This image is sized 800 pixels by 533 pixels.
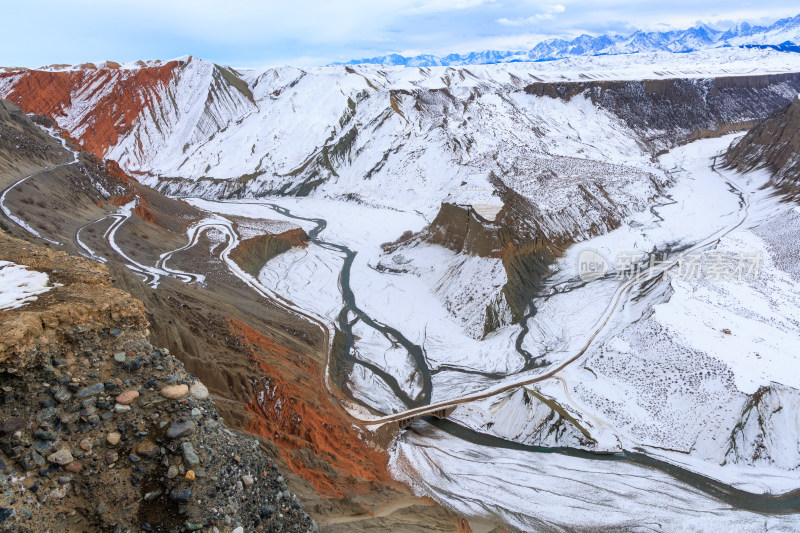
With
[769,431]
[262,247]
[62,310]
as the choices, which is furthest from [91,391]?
[262,247]

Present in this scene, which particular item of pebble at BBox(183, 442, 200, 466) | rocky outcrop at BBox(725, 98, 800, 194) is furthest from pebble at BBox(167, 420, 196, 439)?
rocky outcrop at BBox(725, 98, 800, 194)

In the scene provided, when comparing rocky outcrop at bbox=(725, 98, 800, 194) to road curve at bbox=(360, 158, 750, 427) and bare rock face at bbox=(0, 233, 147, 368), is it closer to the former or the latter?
road curve at bbox=(360, 158, 750, 427)

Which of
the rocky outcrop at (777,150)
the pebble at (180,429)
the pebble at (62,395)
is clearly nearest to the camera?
the pebble at (62,395)

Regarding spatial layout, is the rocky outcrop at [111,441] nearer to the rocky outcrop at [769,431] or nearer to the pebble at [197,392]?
the pebble at [197,392]

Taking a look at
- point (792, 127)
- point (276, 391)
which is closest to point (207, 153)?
point (276, 391)

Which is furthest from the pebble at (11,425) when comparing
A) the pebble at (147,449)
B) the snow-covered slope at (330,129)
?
the snow-covered slope at (330,129)
